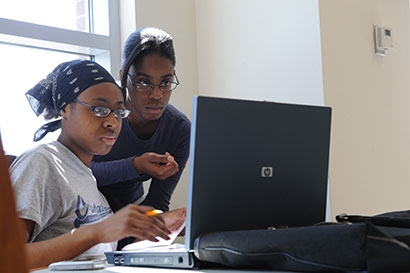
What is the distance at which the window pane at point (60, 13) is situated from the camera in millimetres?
2324

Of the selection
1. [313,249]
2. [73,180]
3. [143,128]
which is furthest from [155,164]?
[313,249]

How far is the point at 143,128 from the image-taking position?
2.12 meters

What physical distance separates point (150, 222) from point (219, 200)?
210mm

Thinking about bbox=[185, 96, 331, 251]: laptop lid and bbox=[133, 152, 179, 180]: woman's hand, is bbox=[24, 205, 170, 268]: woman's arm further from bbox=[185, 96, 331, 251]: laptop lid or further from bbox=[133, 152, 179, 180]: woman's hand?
bbox=[133, 152, 179, 180]: woman's hand

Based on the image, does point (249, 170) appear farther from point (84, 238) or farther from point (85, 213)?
point (85, 213)

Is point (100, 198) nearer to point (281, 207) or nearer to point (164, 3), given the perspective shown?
point (281, 207)

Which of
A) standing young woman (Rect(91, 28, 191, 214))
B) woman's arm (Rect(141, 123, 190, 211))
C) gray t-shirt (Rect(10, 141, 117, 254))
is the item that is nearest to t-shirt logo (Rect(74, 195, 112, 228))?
gray t-shirt (Rect(10, 141, 117, 254))

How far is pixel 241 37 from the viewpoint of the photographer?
107 inches

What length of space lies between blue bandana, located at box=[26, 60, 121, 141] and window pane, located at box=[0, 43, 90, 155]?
1.57 feet

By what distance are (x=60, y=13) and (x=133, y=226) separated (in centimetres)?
165

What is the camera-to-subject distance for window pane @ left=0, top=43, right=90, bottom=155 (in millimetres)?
2236

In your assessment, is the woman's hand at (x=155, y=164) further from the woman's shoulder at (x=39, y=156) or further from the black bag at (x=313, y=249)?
the black bag at (x=313, y=249)

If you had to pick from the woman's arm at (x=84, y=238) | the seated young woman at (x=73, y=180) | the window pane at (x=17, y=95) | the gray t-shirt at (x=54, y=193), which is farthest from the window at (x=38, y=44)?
the woman's arm at (x=84, y=238)

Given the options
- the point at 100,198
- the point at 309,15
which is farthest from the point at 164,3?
the point at 100,198
